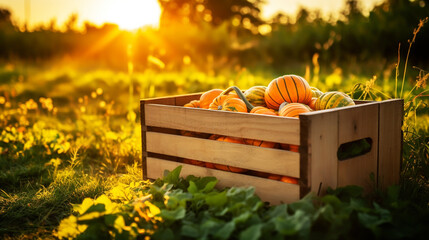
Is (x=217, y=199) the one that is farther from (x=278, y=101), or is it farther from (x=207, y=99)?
(x=207, y=99)

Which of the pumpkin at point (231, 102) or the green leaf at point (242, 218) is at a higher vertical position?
the pumpkin at point (231, 102)

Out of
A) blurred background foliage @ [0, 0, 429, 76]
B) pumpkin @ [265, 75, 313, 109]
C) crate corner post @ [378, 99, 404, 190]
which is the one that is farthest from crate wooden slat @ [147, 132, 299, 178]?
blurred background foliage @ [0, 0, 429, 76]

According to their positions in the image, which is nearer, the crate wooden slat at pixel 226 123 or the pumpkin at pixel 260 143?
the crate wooden slat at pixel 226 123

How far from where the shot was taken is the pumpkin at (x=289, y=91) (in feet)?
9.17

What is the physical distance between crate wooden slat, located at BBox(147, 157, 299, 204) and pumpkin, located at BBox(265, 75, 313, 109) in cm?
59

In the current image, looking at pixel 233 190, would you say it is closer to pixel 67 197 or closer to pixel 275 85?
pixel 275 85

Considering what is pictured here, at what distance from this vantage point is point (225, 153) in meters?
2.62

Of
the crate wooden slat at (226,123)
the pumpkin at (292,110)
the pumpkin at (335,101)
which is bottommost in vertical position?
the crate wooden slat at (226,123)

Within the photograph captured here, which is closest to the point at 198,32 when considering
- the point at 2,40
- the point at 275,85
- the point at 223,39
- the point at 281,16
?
the point at 223,39

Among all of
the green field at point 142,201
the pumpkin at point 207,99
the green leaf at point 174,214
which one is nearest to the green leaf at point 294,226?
the green field at point 142,201

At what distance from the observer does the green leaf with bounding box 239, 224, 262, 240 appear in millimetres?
1851

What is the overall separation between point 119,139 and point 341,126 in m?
2.38

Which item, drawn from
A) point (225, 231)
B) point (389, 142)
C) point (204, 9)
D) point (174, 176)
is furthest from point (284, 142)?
point (204, 9)

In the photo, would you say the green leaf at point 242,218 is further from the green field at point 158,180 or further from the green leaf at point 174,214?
the green leaf at point 174,214
